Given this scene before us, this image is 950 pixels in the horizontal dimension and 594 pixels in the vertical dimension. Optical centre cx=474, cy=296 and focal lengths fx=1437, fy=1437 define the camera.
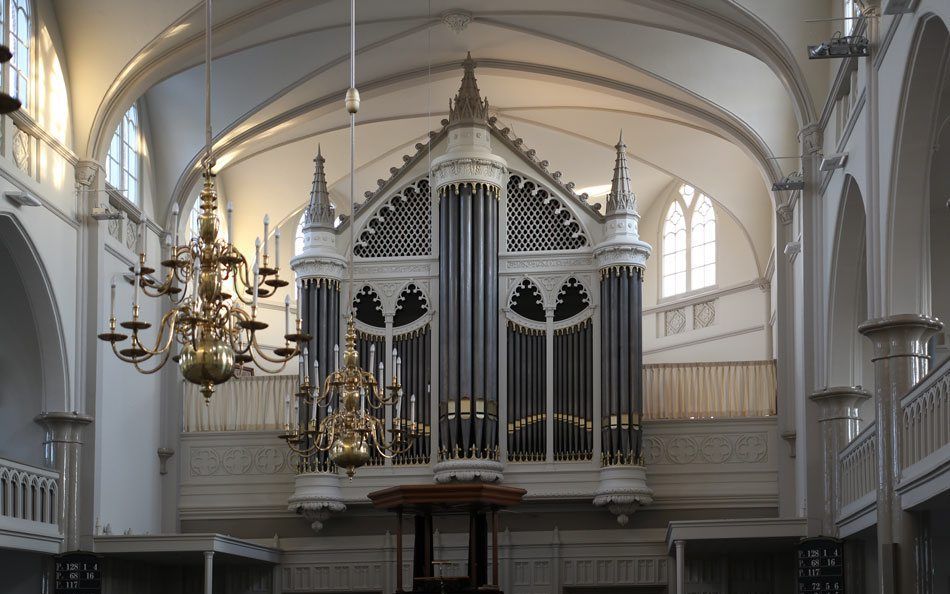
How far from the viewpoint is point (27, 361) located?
1881 cm

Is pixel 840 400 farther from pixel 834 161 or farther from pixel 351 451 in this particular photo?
pixel 351 451

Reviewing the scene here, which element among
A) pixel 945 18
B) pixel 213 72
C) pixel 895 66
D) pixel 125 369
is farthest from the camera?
pixel 213 72

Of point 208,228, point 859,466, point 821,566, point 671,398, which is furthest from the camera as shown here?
point 671,398

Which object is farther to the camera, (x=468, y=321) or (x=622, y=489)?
(x=468, y=321)

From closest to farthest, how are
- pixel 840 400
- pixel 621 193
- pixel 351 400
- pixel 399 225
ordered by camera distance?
1. pixel 351 400
2. pixel 840 400
3. pixel 621 193
4. pixel 399 225

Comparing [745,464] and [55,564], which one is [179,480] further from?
[745,464]

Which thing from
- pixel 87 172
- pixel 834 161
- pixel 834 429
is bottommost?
pixel 834 429

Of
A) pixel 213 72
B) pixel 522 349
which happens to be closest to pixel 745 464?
pixel 522 349

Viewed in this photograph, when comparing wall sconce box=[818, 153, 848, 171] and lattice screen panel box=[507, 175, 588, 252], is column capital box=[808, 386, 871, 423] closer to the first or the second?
wall sconce box=[818, 153, 848, 171]

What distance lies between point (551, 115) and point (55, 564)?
37.2ft

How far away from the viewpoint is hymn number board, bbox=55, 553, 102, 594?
18484 mm

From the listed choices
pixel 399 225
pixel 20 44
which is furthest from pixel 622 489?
pixel 20 44

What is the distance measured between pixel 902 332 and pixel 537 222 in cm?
971

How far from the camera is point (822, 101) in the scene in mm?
18031
